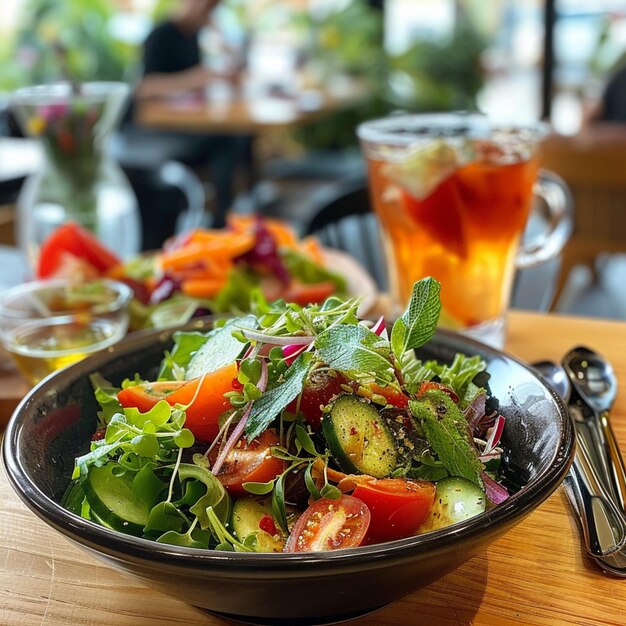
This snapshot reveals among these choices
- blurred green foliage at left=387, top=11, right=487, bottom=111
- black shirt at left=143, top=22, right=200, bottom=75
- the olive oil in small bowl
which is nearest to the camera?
the olive oil in small bowl

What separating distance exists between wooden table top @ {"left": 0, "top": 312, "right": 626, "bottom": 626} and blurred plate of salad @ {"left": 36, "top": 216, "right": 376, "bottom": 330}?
665 mm

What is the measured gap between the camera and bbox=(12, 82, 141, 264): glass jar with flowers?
1.92 m

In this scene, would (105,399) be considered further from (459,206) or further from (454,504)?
(459,206)

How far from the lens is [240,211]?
6.51m

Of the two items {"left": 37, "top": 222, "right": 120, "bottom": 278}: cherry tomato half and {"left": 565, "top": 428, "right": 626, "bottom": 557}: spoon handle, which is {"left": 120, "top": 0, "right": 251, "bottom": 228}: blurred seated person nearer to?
{"left": 37, "top": 222, "right": 120, "bottom": 278}: cherry tomato half

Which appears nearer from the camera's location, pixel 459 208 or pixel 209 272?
pixel 459 208

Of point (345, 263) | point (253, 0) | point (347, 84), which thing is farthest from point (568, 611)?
point (253, 0)

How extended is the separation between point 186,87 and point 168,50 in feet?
→ 1.49

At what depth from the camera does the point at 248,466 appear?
78 centimetres

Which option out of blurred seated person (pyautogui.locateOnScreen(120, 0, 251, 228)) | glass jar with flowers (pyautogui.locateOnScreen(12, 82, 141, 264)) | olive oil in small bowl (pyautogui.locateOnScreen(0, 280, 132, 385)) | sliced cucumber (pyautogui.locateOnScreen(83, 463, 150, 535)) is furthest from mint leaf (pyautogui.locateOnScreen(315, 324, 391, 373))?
blurred seated person (pyautogui.locateOnScreen(120, 0, 251, 228))

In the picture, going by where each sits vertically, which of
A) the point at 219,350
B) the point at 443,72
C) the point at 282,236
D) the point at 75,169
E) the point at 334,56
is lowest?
the point at 443,72

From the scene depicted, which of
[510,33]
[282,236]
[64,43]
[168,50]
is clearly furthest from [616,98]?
[64,43]

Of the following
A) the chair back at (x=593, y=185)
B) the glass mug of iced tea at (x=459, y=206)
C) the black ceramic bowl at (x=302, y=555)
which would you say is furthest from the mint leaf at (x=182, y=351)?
the chair back at (x=593, y=185)

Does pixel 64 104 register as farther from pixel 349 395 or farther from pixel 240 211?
pixel 240 211
